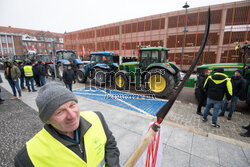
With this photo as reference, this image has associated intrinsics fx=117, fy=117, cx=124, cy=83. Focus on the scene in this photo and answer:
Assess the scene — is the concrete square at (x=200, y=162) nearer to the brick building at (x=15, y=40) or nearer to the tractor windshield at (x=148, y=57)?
the tractor windshield at (x=148, y=57)

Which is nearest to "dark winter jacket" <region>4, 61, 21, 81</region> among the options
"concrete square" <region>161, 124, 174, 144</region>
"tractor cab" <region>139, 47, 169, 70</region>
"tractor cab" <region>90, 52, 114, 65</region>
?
"tractor cab" <region>90, 52, 114, 65</region>

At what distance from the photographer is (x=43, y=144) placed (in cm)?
90

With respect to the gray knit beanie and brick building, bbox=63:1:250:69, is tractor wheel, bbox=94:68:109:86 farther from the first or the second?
brick building, bbox=63:1:250:69

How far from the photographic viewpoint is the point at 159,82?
603 cm

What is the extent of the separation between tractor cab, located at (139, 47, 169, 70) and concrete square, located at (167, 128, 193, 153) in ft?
12.3

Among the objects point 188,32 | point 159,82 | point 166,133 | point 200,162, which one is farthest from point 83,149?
point 188,32

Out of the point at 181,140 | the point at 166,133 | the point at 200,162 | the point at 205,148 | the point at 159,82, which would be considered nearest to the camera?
the point at 200,162

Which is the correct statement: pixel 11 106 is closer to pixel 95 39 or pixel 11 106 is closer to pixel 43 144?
pixel 43 144

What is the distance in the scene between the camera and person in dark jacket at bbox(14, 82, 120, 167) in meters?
0.86

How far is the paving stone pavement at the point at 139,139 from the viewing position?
7.56 feet

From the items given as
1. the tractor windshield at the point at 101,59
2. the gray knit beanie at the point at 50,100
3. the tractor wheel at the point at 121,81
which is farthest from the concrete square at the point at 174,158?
the tractor windshield at the point at 101,59

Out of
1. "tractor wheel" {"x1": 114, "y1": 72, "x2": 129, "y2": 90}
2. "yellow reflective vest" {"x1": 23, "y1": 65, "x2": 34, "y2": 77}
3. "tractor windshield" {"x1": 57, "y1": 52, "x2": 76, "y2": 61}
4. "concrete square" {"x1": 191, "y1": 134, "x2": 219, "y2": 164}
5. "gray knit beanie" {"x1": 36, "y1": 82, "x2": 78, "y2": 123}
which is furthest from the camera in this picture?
"tractor windshield" {"x1": 57, "y1": 52, "x2": 76, "y2": 61}

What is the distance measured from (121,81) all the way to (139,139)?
4.77 meters

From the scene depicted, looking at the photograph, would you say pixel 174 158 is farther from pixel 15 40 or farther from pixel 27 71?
pixel 15 40
